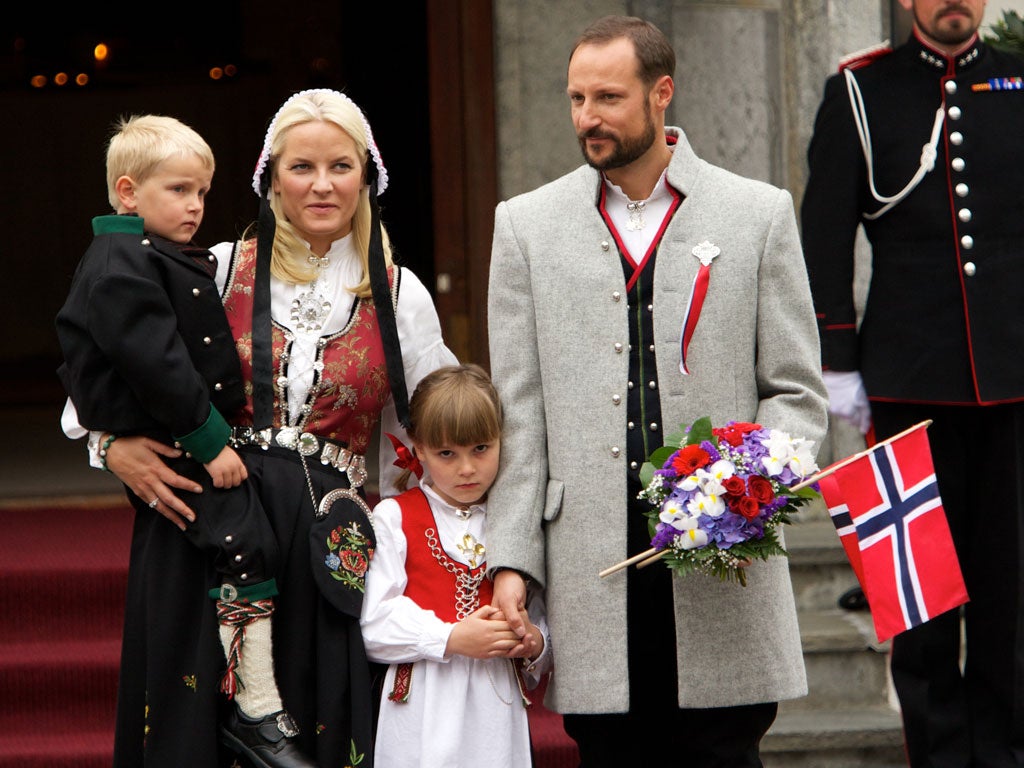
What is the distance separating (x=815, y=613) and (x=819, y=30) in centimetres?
206

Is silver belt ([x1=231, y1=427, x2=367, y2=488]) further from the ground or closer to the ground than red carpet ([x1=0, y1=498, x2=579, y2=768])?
further from the ground

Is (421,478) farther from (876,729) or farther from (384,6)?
(384,6)

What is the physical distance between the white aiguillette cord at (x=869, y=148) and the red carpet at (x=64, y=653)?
1.84m

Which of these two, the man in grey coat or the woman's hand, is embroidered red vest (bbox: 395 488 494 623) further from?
the woman's hand

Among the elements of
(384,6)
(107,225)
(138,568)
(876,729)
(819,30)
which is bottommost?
(876,729)

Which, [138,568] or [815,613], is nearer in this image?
[138,568]

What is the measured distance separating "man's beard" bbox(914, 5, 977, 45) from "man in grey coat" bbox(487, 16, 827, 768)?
1004mm

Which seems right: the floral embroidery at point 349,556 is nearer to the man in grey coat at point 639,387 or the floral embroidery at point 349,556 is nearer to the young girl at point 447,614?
the young girl at point 447,614

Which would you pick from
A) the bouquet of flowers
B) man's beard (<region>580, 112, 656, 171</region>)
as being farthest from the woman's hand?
man's beard (<region>580, 112, 656, 171</region>)

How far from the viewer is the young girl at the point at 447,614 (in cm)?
314

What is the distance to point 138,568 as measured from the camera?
10.4 feet

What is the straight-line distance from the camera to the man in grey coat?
10.1ft

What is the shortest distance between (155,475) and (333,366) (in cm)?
44

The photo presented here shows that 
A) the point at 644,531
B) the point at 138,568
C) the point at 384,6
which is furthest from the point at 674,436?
the point at 384,6
